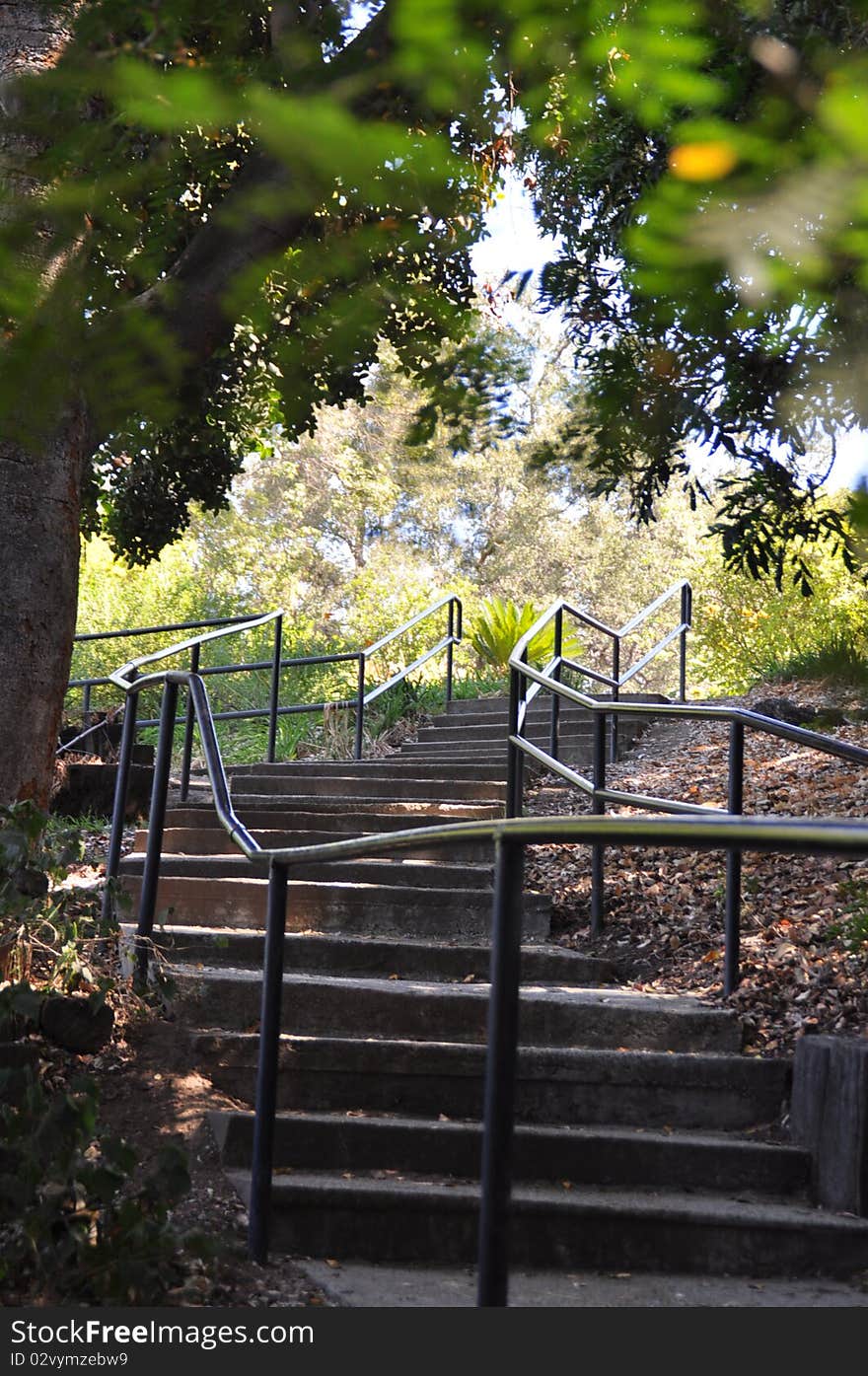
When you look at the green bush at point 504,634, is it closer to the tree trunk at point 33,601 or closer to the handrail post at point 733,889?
the handrail post at point 733,889

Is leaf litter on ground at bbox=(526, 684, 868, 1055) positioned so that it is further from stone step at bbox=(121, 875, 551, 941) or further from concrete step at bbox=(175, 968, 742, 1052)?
stone step at bbox=(121, 875, 551, 941)

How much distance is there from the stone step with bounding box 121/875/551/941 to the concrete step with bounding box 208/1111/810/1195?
62.3 inches

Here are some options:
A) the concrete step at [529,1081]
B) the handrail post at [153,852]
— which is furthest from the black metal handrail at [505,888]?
the handrail post at [153,852]

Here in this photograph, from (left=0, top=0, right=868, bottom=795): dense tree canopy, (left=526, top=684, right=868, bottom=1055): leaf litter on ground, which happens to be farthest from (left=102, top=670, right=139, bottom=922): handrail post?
(left=526, top=684, right=868, bottom=1055): leaf litter on ground

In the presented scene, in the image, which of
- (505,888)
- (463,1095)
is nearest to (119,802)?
(463,1095)

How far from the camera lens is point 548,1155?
11.1 ft

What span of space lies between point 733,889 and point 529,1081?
991 mm

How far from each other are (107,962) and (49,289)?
8.62 feet

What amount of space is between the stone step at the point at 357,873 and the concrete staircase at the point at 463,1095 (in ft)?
0.11

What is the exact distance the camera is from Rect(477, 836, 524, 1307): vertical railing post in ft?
5.94

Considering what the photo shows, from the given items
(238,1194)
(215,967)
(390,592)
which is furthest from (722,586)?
(238,1194)

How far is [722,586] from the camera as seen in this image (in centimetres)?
1809

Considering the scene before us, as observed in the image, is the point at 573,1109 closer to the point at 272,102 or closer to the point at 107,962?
the point at 107,962

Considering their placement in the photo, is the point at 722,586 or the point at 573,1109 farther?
the point at 722,586
